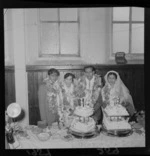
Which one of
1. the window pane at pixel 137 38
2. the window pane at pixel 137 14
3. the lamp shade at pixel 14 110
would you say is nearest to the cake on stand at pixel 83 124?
the lamp shade at pixel 14 110

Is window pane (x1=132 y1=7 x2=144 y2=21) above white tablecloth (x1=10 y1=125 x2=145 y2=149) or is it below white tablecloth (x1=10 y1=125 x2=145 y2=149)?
above

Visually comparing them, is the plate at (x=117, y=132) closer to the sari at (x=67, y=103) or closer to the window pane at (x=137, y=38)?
the sari at (x=67, y=103)

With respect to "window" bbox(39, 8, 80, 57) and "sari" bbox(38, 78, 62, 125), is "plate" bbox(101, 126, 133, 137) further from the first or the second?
"window" bbox(39, 8, 80, 57)

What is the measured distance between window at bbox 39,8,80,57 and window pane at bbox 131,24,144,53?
28 cm

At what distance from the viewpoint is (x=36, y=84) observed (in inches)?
57.1

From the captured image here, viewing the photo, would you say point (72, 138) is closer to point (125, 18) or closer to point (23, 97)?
point (23, 97)

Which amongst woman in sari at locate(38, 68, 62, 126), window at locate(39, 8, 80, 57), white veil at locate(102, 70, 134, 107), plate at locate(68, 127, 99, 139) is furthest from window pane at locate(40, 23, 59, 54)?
plate at locate(68, 127, 99, 139)

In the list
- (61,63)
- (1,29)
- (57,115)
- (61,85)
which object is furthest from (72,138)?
(1,29)

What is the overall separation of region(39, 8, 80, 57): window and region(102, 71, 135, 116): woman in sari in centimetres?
21

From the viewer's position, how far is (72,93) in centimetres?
146

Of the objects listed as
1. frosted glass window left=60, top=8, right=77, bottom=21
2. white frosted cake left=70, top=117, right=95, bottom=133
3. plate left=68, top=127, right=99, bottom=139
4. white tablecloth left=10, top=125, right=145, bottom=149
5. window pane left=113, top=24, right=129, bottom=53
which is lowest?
white tablecloth left=10, top=125, right=145, bottom=149

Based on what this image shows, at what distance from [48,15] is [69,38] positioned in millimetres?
153

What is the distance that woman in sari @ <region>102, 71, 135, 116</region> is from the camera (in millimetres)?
1457

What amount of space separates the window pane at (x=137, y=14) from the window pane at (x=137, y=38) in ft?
0.12
